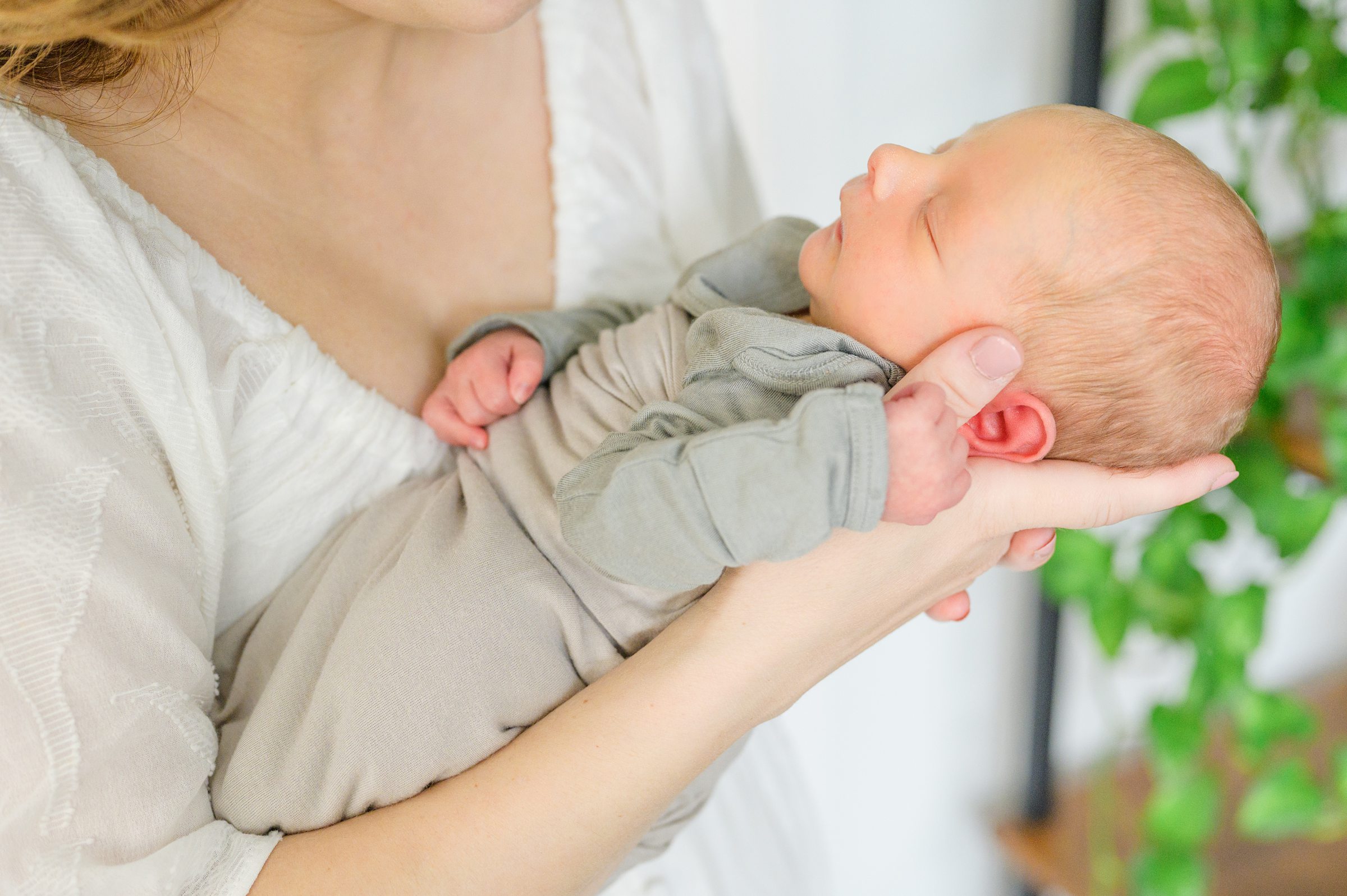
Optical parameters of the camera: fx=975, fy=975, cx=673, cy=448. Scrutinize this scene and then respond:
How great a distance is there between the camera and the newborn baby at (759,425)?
724 millimetres

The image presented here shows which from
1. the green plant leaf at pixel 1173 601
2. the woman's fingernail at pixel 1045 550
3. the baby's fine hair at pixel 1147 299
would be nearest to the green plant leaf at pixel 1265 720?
the green plant leaf at pixel 1173 601

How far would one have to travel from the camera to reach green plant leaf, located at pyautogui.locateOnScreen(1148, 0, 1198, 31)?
4.06ft

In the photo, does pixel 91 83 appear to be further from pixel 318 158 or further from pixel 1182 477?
pixel 1182 477

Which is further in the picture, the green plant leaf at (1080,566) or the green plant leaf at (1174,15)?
the green plant leaf at (1080,566)

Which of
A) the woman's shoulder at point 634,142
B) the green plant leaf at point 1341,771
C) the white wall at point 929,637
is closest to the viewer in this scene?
the woman's shoulder at point 634,142

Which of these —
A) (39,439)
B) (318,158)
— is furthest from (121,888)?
(318,158)

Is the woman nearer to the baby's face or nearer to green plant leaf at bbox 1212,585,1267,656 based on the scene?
the baby's face

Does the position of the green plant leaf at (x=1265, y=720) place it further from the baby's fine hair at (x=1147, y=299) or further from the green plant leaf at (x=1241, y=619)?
the baby's fine hair at (x=1147, y=299)

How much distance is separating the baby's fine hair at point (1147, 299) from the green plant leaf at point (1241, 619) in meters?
0.65

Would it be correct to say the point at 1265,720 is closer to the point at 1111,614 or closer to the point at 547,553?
the point at 1111,614

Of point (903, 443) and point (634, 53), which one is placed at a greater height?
point (634, 53)

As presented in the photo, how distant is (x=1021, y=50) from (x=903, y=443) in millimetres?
1188

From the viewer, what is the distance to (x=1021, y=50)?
159 cm

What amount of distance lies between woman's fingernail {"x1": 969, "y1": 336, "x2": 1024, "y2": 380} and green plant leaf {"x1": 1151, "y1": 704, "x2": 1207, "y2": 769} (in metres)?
0.94
